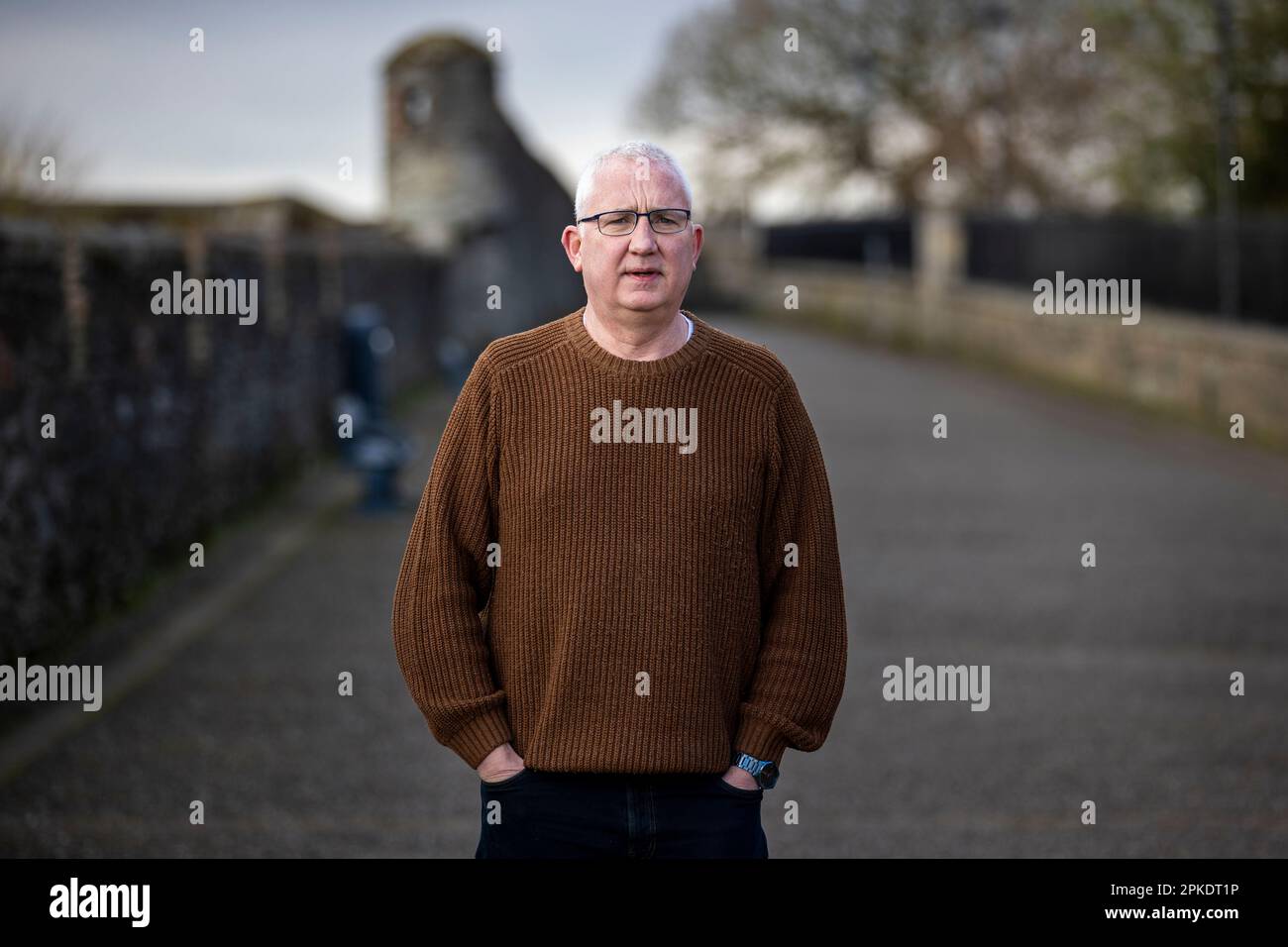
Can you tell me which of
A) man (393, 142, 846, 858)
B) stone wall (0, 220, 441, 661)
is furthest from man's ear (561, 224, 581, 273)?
stone wall (0, 220, 441, 661)

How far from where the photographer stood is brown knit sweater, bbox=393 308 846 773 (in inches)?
105

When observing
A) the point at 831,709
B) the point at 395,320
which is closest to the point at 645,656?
the point at 831,709

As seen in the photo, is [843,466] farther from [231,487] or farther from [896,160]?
[896,160]

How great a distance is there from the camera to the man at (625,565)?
267 centimetres

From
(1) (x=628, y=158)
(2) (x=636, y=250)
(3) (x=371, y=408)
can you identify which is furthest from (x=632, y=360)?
(3) (x=371, y=408)

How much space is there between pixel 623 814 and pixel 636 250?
890 mm

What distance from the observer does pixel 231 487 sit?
1090cm

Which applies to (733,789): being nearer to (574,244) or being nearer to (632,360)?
(632,360)

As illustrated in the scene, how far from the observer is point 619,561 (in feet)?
8.78

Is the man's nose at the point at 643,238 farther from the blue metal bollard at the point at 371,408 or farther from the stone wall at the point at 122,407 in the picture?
the blue metal bollard at the point at 371,408

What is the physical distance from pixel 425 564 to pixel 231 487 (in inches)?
332

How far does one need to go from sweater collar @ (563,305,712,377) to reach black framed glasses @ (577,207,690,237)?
178mm

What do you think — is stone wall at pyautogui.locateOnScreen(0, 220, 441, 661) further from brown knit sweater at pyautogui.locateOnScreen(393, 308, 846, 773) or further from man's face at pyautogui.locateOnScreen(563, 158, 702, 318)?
man's face at pyautogui.locateOnScreen(563, 158, 702, 318)

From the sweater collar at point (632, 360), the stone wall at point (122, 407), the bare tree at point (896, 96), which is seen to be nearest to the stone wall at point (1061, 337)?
the bare tree at point (896, 96)
